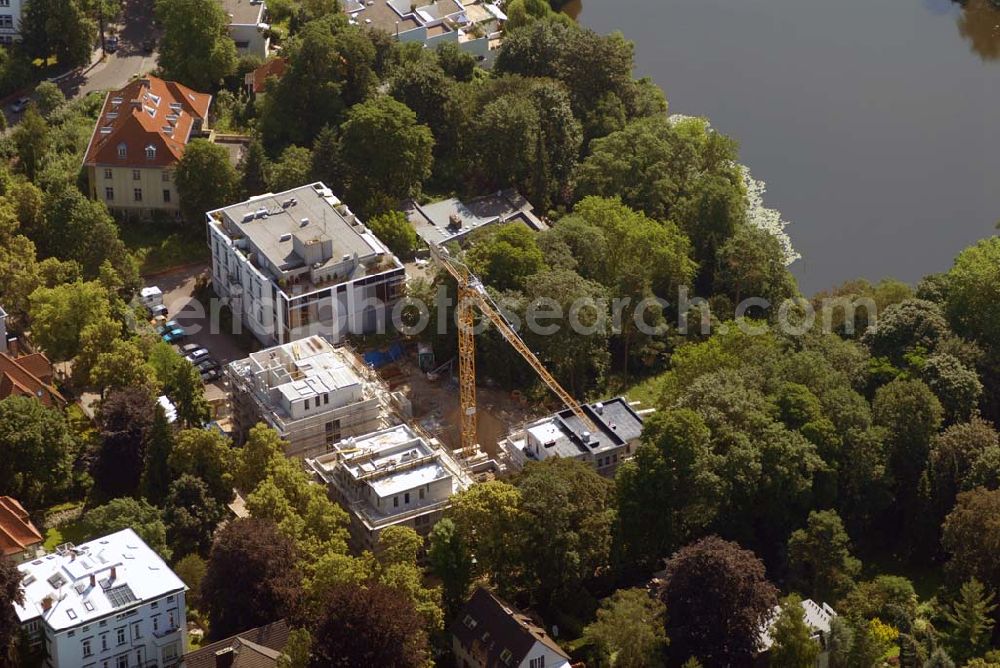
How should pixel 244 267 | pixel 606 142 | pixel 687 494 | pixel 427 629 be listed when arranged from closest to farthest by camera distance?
pixel 427 629 → pixel 687 494 → pixel 244 267 → pixel 606 142

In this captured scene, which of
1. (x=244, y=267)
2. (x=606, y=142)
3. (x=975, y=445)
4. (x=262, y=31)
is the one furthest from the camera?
(x=262, y=31)

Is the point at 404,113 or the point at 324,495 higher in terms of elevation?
the point at 404,113

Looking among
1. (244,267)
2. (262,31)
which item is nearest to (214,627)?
(244,267)

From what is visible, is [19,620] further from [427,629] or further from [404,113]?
[404,113]

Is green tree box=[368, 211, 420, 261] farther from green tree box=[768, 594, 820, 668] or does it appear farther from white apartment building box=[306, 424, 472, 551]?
green tree box=[768, 594, 820, 668]

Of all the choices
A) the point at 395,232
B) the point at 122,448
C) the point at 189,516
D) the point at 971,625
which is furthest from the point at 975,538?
the point at 122,448

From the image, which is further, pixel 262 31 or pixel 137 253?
pixel 262 31
